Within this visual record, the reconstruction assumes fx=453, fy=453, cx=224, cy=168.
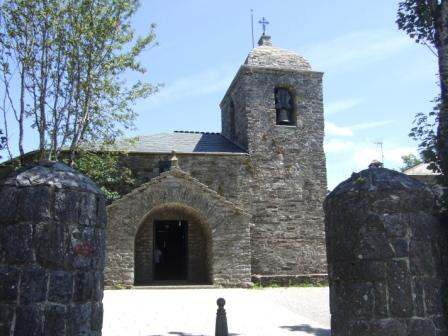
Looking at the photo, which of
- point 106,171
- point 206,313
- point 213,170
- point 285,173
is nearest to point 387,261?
point 206,313

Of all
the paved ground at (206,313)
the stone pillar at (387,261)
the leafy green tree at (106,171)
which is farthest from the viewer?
the leafy green tree at (106,171)

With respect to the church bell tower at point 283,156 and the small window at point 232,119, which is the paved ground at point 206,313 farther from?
the small window at point 232,119

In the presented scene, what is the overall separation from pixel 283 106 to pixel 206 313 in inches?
493

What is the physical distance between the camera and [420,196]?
167 inches

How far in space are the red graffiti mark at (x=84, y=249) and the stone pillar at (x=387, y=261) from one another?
2331 mm

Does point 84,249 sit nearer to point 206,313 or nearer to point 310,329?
point 310,329

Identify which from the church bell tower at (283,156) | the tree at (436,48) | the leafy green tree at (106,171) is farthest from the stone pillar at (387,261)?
the church bell tower at (283,156)

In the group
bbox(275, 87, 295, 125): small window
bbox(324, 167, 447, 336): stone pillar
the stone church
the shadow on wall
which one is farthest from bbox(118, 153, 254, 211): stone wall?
bbox(324, 167, 447, 336): stone pillar

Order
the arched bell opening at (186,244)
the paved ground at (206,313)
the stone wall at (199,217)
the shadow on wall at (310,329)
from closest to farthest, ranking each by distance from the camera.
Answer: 1. the shadow on wall at (310,329)
2. the paved ground at (206,313)
3. the stone wall at (199,217)
4. the arched bell opening at (186,244)

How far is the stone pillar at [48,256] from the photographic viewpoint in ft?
12.5

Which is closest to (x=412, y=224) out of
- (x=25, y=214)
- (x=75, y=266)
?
(x=75, y=266)

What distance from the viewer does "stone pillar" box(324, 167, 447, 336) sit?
4.00 m

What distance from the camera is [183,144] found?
66.8ft

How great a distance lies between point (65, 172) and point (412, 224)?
10.7ft
